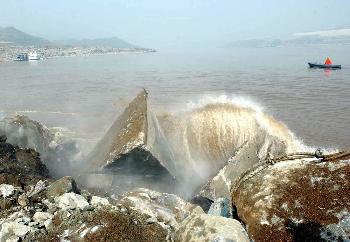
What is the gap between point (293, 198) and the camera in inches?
267

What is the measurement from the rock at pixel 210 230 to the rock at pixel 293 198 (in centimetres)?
79

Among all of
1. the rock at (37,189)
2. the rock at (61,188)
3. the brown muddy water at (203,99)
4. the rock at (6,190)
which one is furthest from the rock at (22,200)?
the brown muddy water at (203,99)

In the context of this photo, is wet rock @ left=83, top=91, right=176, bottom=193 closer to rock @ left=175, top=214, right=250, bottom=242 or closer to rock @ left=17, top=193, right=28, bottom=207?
rock @ left=17, top=193, right=28, bottom=207

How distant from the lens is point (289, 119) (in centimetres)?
2933

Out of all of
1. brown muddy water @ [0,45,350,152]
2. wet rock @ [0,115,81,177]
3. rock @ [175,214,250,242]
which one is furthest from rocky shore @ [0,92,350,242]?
brown muddy water @ [0,45,350,152]

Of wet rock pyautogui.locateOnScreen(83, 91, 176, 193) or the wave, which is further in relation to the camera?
the wave

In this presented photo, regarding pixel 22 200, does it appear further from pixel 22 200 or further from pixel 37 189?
pixel 37 189

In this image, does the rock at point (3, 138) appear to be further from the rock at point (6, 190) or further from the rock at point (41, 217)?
the rock at point (41, 217)

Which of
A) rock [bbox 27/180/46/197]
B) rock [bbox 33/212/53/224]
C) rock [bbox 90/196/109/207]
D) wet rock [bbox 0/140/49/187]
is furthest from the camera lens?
wet rock [bbox 0/140/49/187]

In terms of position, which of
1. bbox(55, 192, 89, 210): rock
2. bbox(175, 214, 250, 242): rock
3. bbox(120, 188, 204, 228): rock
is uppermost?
bbox(175, 214, 250, 242): rock

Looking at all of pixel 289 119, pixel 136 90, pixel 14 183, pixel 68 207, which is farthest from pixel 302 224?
pixel 136 90

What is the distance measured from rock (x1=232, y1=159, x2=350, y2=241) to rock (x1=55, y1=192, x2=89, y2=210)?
3025 mm

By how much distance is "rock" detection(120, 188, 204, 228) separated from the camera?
26.7 ft

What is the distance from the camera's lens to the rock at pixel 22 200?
25.8 ft
